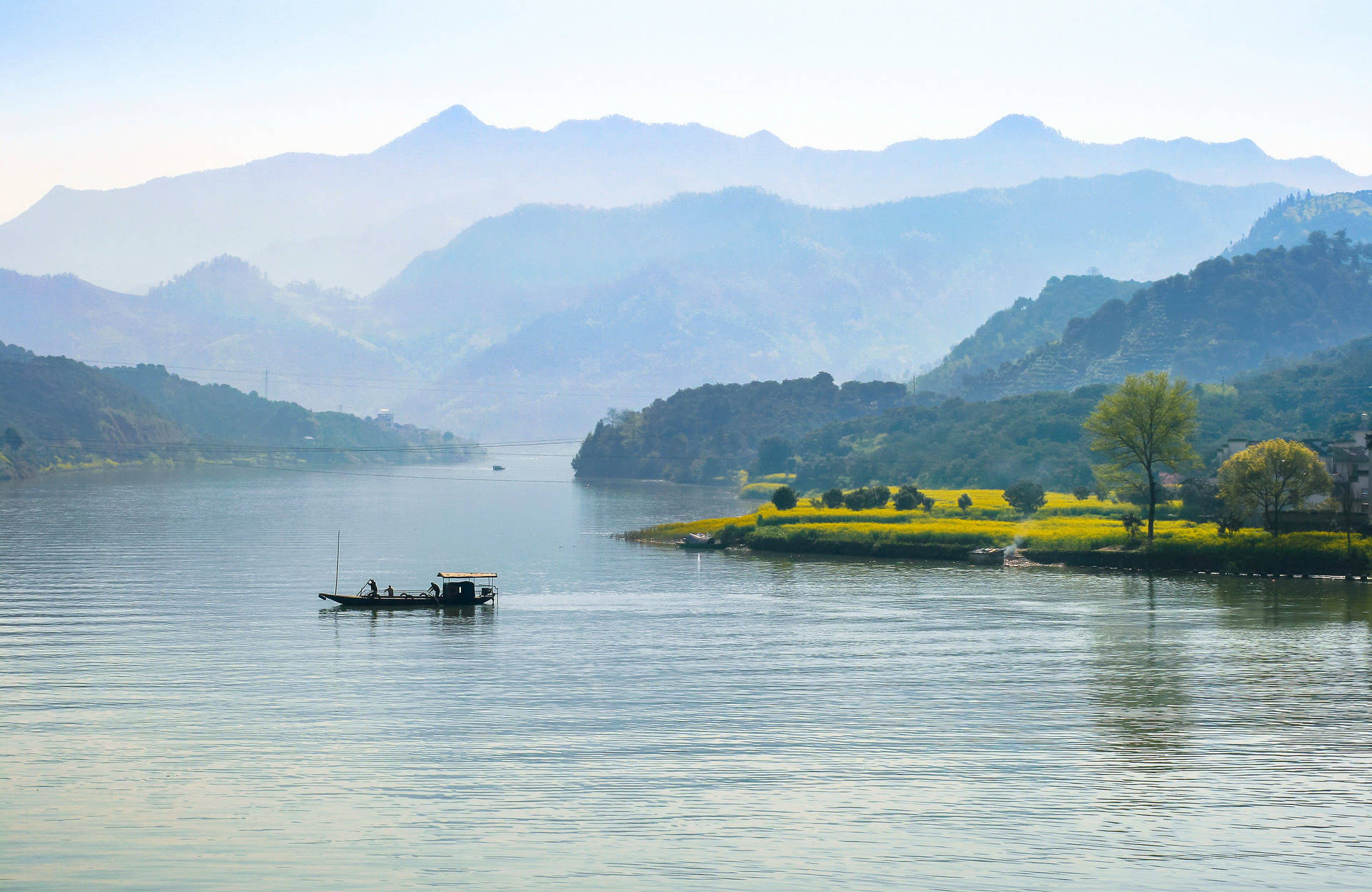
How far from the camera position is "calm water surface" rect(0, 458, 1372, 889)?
109 ft

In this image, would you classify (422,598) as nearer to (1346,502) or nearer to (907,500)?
(907,500)

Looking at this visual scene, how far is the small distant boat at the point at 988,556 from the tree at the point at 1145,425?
1118cm

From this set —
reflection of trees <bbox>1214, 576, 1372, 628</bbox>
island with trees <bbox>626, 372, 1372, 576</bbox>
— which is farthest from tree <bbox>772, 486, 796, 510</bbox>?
reflection of trees <bbox>1214, 576, 1372, 628</bbox>

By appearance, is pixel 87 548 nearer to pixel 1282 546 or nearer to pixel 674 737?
pixel 674 737

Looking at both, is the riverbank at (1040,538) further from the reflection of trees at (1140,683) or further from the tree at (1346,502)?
the reflection of trees at (1140,683)

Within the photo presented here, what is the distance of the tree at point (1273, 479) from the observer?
97.2 metres

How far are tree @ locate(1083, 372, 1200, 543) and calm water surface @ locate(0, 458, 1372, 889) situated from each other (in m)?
26.0

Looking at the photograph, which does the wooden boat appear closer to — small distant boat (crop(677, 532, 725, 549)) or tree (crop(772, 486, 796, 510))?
small distant boat (crop(677, 532, 725, 549))

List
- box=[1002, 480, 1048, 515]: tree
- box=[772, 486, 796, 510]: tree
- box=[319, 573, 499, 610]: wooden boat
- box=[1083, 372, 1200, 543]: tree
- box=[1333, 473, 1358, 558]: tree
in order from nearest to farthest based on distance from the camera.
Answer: box=[319, 573, 499, 610]: wooden boat < box=[1333, 473, 1358, 558]: tree < box=[1083, 372, 1200, 543]: tree < box=[1002, 480, 1048, 515]: tree < box=[772, 486, 796, 510]: tree

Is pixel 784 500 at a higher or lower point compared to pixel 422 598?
higher

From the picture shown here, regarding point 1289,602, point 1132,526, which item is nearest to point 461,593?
point 1289,602

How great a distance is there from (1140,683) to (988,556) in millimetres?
54464

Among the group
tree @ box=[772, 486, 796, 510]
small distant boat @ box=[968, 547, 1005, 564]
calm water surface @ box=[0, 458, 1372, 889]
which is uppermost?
tree @ box=[772, 486, 796, 510]

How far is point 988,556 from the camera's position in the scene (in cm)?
11144
